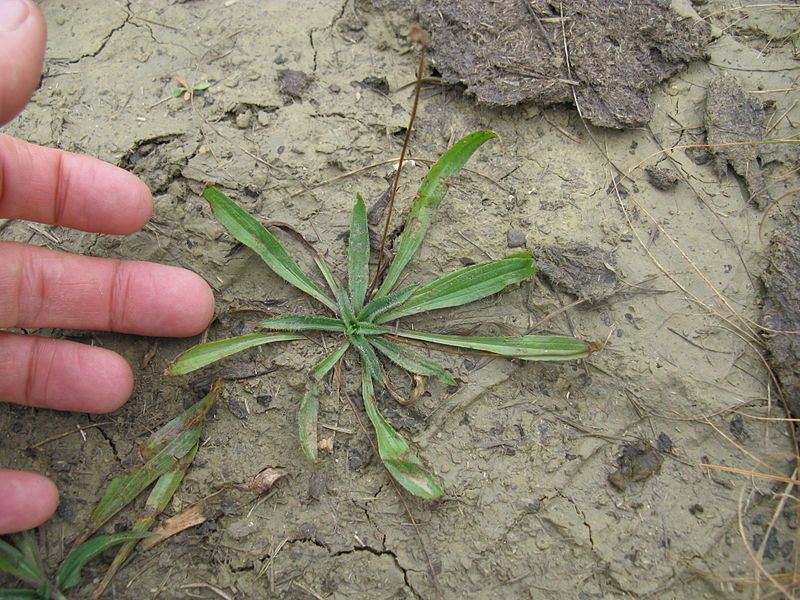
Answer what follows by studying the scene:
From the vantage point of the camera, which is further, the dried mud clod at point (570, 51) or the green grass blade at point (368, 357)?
the dried mud clod at point (570, 51)

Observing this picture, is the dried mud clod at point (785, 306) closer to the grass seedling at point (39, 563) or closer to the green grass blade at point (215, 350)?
the green grass blade at point (215, 350)

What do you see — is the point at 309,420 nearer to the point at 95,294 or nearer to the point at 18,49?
the point at 95,294

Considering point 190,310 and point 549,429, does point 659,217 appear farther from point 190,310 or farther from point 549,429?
point 190,310

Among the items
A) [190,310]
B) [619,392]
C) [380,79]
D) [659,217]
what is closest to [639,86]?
[659,217]

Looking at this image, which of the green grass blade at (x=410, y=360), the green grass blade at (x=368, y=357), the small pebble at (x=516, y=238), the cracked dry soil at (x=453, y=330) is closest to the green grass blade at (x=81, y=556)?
the cracked dry soil at (x=453, y=330)

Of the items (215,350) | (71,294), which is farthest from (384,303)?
(71,294)

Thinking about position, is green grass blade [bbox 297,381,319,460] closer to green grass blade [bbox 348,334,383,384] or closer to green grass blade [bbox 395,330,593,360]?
green grass blade [bbox 348,334,383,384]
